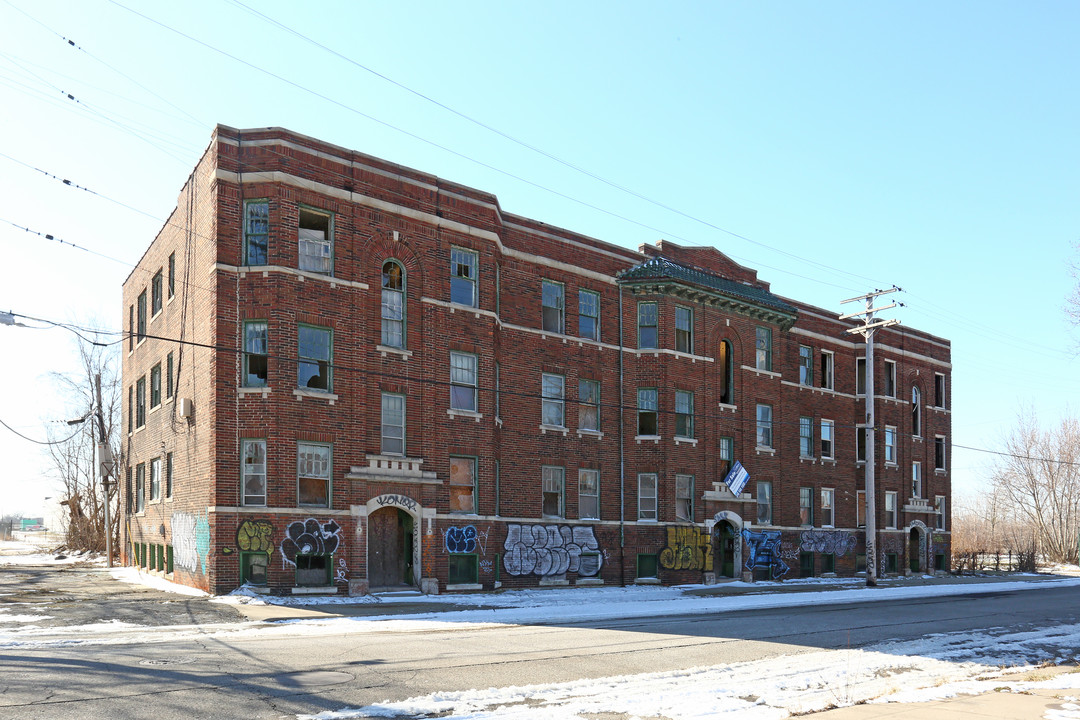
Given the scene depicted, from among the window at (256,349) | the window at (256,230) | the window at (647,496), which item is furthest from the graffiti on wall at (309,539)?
the window at (647,496)

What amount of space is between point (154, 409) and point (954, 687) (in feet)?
89.0

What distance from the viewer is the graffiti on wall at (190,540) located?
2401cm

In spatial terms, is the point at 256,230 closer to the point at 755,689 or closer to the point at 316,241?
the point at 316,241

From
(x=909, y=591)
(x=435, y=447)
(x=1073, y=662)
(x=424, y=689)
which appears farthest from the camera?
(x=909, y=591)

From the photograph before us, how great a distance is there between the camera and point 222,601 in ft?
71.6

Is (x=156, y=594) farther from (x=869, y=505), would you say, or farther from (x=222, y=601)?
(x=869, y=505)

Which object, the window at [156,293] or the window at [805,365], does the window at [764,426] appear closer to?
the window at [805,365]

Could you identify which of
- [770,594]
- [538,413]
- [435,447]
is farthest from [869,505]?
[435,447]

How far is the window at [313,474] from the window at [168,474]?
262 inches

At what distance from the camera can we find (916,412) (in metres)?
47.5

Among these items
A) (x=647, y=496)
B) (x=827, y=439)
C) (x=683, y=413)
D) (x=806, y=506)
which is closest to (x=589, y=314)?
(x=683, y=413)

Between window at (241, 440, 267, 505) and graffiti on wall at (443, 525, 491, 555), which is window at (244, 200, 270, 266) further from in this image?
graffiti on wall at (443, 525, 491, 555)

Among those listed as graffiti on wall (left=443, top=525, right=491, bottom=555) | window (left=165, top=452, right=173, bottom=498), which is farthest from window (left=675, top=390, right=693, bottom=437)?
window (left=165, top=452, right=173, bottom=498)

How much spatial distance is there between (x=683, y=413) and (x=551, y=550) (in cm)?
774
